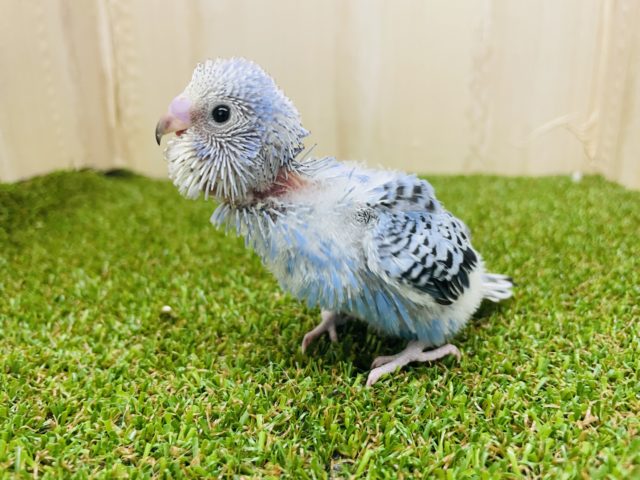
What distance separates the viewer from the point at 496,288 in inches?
49.4

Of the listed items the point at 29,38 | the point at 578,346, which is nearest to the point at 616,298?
the point at 578,346

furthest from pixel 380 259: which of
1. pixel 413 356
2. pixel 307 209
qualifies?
pixel 413 356

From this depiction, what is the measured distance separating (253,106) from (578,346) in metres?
0.89

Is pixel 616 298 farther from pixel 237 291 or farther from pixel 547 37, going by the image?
pixel 547 37

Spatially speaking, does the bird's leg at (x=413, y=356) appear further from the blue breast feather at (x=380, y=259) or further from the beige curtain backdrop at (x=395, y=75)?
the beige curtain backdrop at (x=395, y=75)

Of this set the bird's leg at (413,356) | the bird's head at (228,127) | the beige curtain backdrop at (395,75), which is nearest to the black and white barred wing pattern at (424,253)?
the bird's leg at (413,356)

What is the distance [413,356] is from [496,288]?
326 mm

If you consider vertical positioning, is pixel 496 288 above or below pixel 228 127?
below

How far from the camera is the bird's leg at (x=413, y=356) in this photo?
1068mm

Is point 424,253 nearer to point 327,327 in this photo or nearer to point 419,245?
point 419,245

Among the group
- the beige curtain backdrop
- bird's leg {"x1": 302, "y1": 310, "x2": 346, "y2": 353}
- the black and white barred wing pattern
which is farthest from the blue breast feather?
the beige curtain backdrop

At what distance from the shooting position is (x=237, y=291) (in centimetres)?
145

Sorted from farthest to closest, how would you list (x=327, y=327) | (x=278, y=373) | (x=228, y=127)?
(x=327, y=327) → (x=278, y=373) → (x=228, y=127)

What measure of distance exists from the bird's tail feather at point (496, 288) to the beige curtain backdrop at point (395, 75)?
148 centimetres
